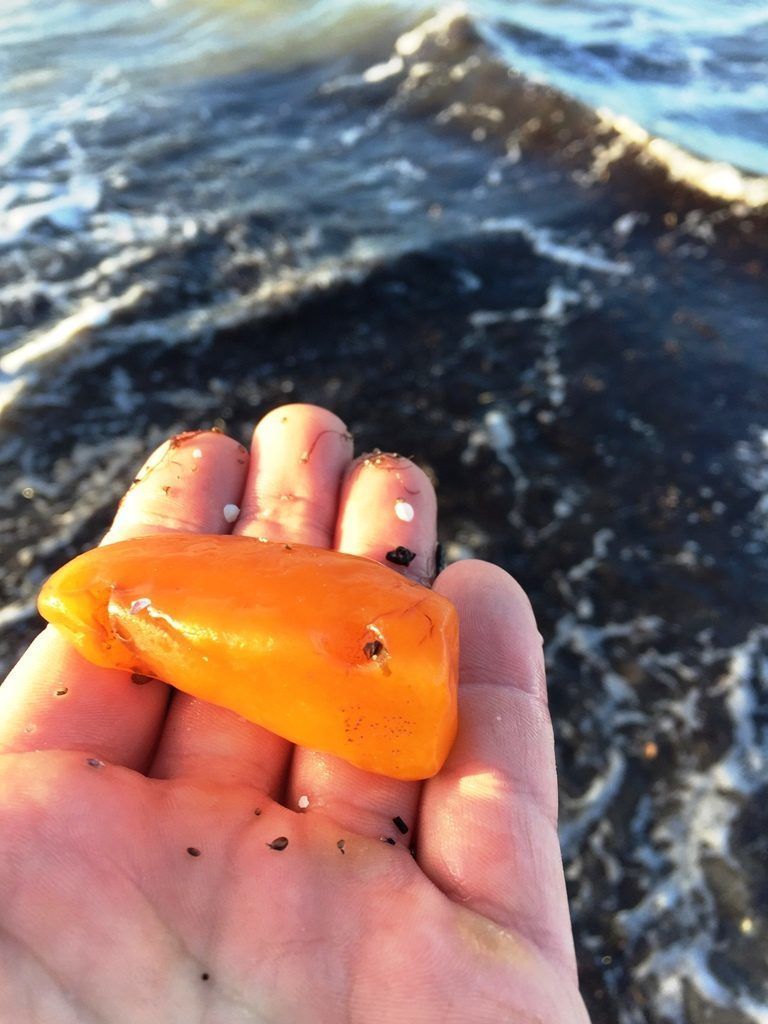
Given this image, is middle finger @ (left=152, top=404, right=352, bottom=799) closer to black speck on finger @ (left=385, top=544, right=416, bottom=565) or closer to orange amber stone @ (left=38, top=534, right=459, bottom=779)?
orange amber stone @ (left=38, top=534, right=459, bottom=779)

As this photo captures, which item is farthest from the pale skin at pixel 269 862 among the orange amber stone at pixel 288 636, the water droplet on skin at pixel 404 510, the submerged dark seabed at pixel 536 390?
the submerged dark seabed at pixel 536 390

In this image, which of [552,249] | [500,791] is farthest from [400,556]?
[552,249]

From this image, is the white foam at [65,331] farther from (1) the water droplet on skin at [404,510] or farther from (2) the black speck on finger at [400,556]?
(2) the black speck on finger at [400,556]

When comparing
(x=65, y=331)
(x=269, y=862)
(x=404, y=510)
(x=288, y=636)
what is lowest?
(x=65, y=331)

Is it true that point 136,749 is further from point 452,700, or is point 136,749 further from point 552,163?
point 552,163

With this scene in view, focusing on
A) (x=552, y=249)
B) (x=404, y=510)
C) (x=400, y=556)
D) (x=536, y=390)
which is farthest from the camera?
(x=552, y=249)

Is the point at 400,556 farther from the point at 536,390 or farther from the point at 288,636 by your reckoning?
the point at 536,390

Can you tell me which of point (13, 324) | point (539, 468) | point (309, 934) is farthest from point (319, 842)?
point (13, 324)
